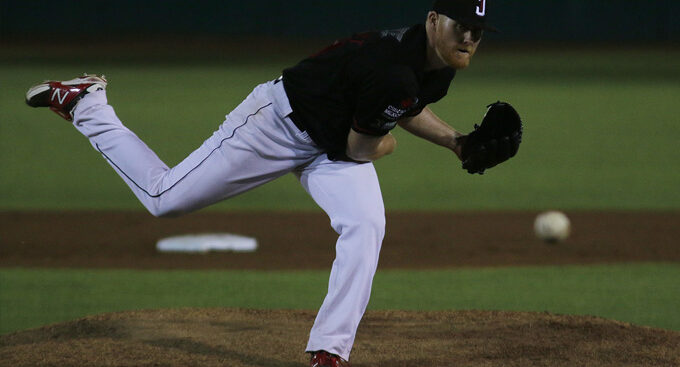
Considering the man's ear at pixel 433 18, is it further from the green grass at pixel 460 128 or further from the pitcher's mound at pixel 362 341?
the green grass at pixel 460 128

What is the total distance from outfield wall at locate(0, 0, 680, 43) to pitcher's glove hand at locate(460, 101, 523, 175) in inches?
1029

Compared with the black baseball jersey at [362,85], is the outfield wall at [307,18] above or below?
above

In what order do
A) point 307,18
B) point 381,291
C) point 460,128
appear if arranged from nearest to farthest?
1. point 381,291
2. point 460,128
3. point 307,18

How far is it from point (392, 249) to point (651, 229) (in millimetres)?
2348

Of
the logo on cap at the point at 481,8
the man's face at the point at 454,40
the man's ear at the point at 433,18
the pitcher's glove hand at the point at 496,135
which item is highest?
the logo on cap at the point at 481,8

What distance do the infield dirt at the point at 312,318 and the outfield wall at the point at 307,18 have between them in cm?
2273

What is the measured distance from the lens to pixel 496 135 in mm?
3846

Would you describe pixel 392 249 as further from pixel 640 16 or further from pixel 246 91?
pixel 640 16

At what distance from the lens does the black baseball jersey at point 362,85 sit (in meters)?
3.50

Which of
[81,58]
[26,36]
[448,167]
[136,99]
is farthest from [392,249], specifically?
[26,36]

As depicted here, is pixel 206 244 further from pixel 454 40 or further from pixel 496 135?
pixel 454 40

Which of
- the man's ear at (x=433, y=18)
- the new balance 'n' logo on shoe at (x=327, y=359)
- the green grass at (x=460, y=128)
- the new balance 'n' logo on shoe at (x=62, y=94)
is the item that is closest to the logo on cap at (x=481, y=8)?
the man's ear at (x=433, y=18)

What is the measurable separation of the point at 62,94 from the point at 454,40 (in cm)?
177

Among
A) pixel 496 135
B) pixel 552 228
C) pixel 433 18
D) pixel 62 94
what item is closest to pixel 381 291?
pixel 552 228
